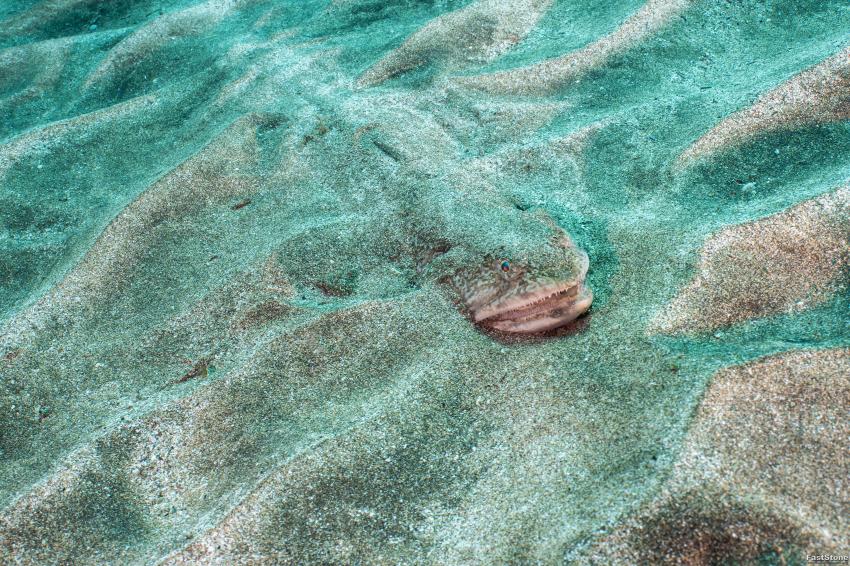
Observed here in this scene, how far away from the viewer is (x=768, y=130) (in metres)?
3.31

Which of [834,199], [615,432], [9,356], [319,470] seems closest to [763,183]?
[834,199]

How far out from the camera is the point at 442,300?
281 cm

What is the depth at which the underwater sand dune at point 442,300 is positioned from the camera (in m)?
2.07

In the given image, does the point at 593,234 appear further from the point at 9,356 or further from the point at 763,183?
the point at 9,356

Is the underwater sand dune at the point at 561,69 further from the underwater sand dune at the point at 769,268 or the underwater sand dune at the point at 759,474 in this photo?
the underwater sand dune at the point at 759,474

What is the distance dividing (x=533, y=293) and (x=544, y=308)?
7 cm

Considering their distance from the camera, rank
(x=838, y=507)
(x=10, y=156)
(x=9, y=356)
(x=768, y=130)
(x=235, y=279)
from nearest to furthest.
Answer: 1. (x=838, y=507)
2. (x=9, y=356)
3. (x=235, y=279)
4. (x=768, y=130)
5. (x=10, y=156)

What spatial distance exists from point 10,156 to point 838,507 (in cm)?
427

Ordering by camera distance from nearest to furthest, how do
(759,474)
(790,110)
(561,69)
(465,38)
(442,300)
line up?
1. (759,474)
2. (442,300)
3. (790,110)
4. (561,69)
5. (465,38)

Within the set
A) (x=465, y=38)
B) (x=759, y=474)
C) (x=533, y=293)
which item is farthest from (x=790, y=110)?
(x=759, y=474)

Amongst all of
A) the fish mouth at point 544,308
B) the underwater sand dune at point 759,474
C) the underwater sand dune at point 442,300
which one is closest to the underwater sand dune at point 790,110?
the underwater sand dune at point 442,300

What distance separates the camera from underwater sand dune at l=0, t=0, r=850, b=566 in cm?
207

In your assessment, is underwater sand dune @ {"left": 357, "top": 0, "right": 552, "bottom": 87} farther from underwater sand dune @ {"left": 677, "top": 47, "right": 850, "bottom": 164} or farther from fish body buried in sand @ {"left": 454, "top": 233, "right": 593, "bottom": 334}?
fish body buried in sand @ {"left": 454, "top": 233, "right": 593, "bottom": 334}

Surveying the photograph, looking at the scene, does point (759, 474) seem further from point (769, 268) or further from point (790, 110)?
point (790, 110)
